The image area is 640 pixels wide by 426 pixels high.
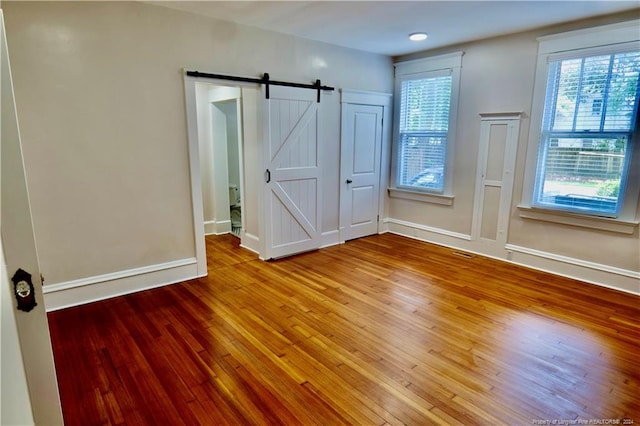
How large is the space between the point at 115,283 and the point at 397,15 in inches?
145

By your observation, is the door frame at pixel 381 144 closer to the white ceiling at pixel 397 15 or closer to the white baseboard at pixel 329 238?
the white baseboard at pixel 329 238

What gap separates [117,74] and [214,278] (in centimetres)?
214

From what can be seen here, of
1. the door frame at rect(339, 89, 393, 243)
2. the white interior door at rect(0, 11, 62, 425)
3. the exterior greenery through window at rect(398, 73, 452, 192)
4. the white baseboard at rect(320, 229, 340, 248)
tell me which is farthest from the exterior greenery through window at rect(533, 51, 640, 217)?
the white interior door at rect(0, 11, 62, 425)

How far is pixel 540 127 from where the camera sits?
3.94m

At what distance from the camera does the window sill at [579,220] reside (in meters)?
3.50

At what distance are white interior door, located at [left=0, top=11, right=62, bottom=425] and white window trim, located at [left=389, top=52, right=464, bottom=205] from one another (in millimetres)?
4582

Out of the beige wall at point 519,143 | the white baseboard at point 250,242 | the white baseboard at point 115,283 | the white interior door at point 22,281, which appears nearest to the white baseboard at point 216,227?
the white baseboard at point 250,242

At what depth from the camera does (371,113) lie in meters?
5.14

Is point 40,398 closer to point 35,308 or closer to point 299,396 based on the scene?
point 35,308

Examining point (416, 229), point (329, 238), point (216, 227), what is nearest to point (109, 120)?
point (216, 227)

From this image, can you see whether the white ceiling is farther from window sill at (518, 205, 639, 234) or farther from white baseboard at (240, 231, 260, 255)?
white baseboard at (240, 231, 260, 255)

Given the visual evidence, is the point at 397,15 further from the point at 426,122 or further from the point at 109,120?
the point at 109,120

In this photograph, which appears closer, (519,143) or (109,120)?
(109,120)

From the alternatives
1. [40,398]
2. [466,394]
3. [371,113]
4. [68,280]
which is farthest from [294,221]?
[40,398]
